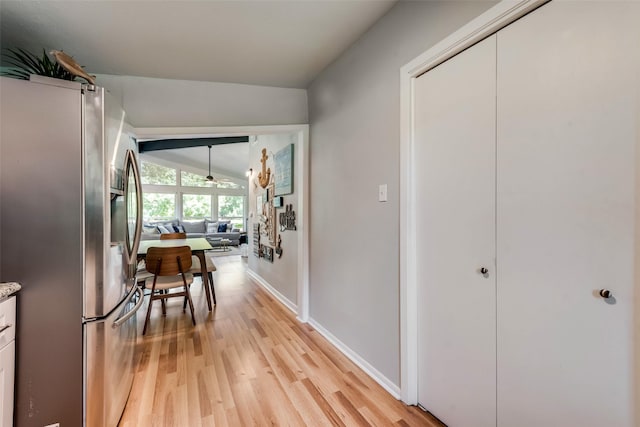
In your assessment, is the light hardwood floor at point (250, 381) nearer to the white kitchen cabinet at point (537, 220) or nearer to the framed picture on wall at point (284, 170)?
the white kitchen cabinet at point (537, 220)

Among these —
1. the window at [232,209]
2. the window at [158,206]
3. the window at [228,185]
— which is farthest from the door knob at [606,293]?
the window at [228,185]

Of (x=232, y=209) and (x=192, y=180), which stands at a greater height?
(x=192, y=180)

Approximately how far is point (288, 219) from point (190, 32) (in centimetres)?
195

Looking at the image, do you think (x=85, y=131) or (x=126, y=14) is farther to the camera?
(x=126, y=14)

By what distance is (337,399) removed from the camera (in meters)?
1.55

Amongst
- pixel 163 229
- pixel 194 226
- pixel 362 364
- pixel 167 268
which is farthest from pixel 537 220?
pixel 194 226

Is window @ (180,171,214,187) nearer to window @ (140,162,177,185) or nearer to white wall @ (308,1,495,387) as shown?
window @ (140,162,177,185)

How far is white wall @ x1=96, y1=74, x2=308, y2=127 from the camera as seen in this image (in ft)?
7.43

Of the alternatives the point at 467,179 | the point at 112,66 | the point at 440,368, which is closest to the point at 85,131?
the point at 112,66

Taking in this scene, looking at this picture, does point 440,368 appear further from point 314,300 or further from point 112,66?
point 112,66

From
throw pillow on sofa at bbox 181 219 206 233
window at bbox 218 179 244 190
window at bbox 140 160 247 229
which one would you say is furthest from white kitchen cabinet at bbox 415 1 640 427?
window at bbox 218 179 244 190

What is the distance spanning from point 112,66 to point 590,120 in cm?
304

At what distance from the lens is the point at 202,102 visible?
7.98 ft

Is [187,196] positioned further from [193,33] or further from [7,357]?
[7,357]
